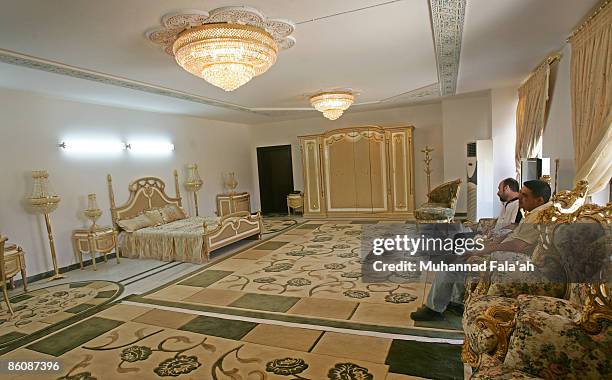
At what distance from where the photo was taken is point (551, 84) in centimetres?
389

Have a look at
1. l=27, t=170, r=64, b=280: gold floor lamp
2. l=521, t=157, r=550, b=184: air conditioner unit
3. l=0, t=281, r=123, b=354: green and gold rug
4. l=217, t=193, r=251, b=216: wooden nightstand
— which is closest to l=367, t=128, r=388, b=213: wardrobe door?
l=521, t=157, r=550, b=184: air conditioner unit

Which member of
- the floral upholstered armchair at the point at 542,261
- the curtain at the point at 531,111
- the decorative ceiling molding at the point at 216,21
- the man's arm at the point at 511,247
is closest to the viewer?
the floral upholstered armchair at the point at 542,261

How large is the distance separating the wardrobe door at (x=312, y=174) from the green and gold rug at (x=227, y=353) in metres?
5.16

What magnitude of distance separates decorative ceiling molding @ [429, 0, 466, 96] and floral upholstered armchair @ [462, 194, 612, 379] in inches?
63.6

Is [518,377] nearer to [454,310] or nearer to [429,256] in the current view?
[454,310]

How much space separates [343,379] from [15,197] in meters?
4.74

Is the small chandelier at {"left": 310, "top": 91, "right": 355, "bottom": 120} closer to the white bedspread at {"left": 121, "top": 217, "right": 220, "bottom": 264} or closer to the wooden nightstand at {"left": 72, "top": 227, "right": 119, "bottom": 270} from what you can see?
the white bedspread at {"left": 121, "top": 217, "right": 220, "bottom": 264}

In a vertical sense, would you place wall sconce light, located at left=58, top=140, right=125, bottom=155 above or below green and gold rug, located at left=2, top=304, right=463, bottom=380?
above

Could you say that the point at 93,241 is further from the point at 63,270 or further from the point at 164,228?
the point at 164,228

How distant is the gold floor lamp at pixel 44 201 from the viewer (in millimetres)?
4289

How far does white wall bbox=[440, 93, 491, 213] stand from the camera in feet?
21.4

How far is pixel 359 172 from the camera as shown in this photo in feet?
24.5

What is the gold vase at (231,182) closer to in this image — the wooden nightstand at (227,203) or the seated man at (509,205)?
the wooden nightstand at (227,203)

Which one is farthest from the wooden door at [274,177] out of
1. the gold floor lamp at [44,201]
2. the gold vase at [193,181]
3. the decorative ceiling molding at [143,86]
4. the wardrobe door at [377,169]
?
the gold floor lamp at [44,201]
